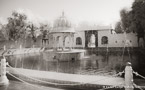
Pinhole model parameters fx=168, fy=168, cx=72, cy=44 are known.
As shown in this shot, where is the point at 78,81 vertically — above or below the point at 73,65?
above

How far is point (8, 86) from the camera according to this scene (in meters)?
5.45

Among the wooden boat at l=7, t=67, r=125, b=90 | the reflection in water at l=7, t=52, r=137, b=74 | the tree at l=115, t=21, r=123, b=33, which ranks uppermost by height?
the tree at l=115, t=21, r=123, b=33

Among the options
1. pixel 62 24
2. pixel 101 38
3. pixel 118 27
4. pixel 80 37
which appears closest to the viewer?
pixel 62 24

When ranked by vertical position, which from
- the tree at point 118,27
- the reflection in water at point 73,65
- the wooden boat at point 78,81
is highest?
the tree at point 118,27

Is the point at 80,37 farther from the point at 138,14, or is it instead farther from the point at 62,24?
the point at 62,24

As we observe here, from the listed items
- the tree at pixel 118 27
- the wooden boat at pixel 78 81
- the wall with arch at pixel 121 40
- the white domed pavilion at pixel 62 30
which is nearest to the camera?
the wooden boat at pixel 78 81

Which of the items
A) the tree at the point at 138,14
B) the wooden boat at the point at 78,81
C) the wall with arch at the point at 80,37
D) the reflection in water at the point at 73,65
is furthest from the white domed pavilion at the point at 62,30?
the wall with arch at the point at 80,37

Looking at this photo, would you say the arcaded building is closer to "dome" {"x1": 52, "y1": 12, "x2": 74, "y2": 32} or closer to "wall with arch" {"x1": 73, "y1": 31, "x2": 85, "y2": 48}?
"wall with arch" {"x1": 73, "y1": 31, "x2": 85, "y2": 48}

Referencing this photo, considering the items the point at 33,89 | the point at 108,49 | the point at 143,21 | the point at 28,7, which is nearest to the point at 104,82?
the point at 33,89

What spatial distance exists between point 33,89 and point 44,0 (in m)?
6.10

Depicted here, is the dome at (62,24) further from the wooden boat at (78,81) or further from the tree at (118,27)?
the tree at (118,27)

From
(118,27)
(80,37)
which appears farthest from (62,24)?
(118,27)

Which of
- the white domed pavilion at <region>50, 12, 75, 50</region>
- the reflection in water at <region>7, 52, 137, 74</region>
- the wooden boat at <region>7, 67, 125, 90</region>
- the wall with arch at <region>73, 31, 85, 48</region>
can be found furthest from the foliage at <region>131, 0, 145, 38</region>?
the wooden boat at <region>7, 67, 125, 90</region>

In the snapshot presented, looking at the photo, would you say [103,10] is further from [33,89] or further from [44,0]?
[33,89]
